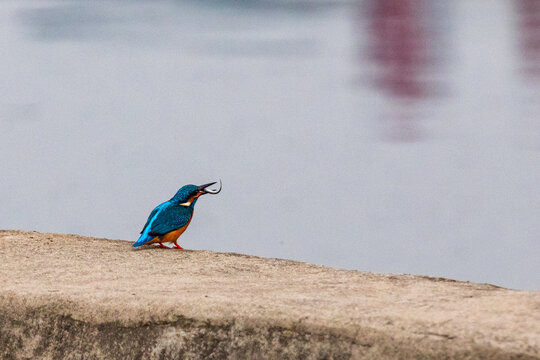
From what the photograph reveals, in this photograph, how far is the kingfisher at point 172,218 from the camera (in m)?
4.48

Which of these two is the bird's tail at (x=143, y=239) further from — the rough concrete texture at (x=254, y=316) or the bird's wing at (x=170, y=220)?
the rough concrete texture at (x=254, y=316)

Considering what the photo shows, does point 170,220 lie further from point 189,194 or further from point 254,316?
point 254,316

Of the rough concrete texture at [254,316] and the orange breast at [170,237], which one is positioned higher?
the orange breast at [170,237]

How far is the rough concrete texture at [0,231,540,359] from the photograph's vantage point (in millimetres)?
2654

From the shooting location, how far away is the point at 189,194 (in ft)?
15.1

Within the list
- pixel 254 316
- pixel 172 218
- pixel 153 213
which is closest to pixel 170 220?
pixel 172 218

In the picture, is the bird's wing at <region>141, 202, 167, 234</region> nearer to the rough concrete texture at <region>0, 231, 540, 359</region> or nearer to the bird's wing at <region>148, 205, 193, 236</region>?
the bird's wing at <region>148, 205, 193, 236</region>

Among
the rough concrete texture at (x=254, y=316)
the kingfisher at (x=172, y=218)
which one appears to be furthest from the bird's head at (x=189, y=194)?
the rough concrete texture at (x=254, y=316)

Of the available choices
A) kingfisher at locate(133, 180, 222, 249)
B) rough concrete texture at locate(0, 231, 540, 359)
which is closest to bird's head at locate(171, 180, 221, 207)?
kingfisher at locate(133, 180, 222, 249)

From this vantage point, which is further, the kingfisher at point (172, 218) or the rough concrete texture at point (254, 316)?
the kingfisher at point (172, 218)

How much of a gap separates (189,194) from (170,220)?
0.19 m

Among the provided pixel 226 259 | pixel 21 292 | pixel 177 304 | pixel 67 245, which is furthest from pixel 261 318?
pixel 67 245

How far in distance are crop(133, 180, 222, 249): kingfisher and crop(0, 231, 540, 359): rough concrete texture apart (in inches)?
19.3

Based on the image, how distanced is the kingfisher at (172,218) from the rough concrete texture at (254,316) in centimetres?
49
